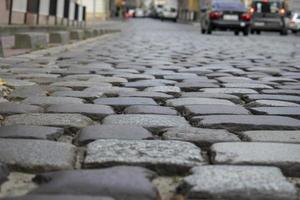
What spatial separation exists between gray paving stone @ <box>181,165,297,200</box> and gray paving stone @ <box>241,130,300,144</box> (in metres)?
0.67

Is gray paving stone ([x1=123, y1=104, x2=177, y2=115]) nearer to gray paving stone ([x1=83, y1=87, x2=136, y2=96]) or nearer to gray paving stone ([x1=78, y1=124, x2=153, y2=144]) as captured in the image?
gray paving stone ([x1=78, y1=124, x2=153, y2=144])

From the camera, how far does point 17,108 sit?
4211 mm

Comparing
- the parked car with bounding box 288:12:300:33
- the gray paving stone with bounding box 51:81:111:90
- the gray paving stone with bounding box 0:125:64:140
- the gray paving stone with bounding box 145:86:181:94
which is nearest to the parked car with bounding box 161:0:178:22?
the parked car with bounding box 288:12:300:33

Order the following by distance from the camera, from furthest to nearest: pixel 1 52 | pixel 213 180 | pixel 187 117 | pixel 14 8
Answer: pixel 14 8 < pixel 1 52 < pixel 187 117 < pixel 213 180

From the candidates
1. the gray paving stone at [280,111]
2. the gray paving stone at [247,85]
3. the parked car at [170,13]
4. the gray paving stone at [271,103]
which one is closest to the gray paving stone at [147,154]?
the gray paving stone at [280,111]

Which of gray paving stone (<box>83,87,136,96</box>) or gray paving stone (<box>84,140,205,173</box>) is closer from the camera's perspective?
gray paving stone (<box>84,140,205,173</box>)

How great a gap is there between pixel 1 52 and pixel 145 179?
7.04 metres

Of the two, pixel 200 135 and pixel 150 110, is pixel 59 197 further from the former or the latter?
pixel 150 110

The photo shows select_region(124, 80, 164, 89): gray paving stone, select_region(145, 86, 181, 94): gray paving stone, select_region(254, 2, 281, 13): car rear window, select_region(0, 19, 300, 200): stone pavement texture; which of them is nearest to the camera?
select_region(0, 19, 300, 200): stone pavement texture

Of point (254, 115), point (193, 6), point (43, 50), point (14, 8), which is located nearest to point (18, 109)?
point (254, 115)

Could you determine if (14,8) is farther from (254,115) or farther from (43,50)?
(254,115)

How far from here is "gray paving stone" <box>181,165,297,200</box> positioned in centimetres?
232

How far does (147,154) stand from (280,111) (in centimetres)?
172

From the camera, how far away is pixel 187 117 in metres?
4.11
